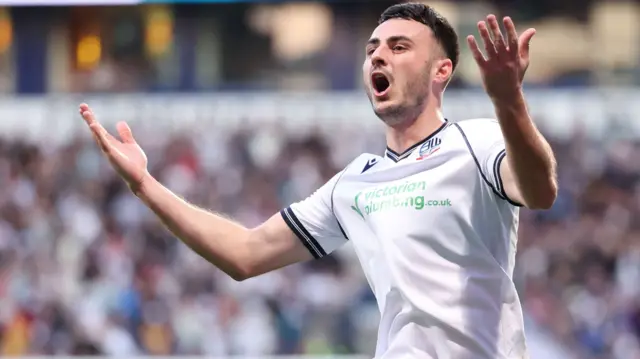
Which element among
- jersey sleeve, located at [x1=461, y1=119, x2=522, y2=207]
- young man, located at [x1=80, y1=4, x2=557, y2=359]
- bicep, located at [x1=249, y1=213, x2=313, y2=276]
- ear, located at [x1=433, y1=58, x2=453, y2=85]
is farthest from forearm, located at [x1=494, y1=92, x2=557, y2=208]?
bicep, located at [x1=249, y1=213, x2=313, y2=276]

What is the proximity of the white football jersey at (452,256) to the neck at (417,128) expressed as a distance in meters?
0.15

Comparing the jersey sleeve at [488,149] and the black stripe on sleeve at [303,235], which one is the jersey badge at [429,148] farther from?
the black stripe on sleeve at [303,235]

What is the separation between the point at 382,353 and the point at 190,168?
9526 mm

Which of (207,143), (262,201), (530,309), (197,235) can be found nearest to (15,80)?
(207,143)

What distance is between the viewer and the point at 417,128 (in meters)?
4.11

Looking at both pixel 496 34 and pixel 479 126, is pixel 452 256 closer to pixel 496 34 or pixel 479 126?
pixel 479 126

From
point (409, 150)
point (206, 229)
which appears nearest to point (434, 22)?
point (409, 150)

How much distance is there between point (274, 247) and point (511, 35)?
62.5 inches

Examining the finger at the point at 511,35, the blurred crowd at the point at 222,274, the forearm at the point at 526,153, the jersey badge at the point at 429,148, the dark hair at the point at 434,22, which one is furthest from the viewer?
the blurred crowd at the point at 222,274

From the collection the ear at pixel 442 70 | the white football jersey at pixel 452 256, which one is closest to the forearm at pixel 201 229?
the white football jersey at pixel 452 256

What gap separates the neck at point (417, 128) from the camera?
409 cm

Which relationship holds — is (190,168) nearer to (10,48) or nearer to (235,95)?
(235,95)

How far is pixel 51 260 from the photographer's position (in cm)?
1267

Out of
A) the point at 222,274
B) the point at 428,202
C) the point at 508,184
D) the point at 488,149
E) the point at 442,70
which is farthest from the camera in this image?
the point at 222,274
